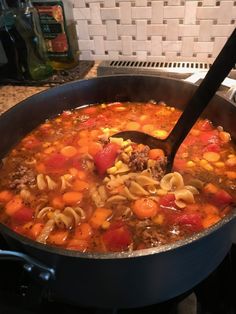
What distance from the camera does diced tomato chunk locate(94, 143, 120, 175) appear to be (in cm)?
137

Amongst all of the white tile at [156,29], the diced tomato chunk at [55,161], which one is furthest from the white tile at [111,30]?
the diced tomato chunk at [55,161]

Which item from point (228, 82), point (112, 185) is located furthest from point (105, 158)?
point (228, 82)

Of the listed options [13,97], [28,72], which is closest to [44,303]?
[13,97]

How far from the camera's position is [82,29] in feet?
7.31

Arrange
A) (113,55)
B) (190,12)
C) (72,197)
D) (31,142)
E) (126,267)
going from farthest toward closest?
1. (113,55)
2. (190,12)
3. (31,142)
4. (72,197)
5. (126,267)

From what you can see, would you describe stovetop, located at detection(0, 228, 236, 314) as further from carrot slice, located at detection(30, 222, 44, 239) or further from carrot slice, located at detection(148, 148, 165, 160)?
carrot slice, located at detection(148, 148, 165, 160)

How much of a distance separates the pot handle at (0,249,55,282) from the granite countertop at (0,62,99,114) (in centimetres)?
131

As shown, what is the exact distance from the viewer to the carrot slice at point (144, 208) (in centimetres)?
118

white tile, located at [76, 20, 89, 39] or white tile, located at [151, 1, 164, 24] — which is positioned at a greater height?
white tile, located at [151, 1, 164, 24]

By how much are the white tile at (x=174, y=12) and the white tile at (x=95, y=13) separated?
0.45m

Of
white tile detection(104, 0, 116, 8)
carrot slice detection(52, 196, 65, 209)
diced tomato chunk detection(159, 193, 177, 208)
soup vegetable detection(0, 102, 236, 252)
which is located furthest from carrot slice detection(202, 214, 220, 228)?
white tile detection(104, 0, 116, 8)

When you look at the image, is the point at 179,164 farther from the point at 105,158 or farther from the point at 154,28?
the point at 154,28

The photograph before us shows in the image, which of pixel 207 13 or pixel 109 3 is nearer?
pixel 207 13

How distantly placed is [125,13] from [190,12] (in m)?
0.42
